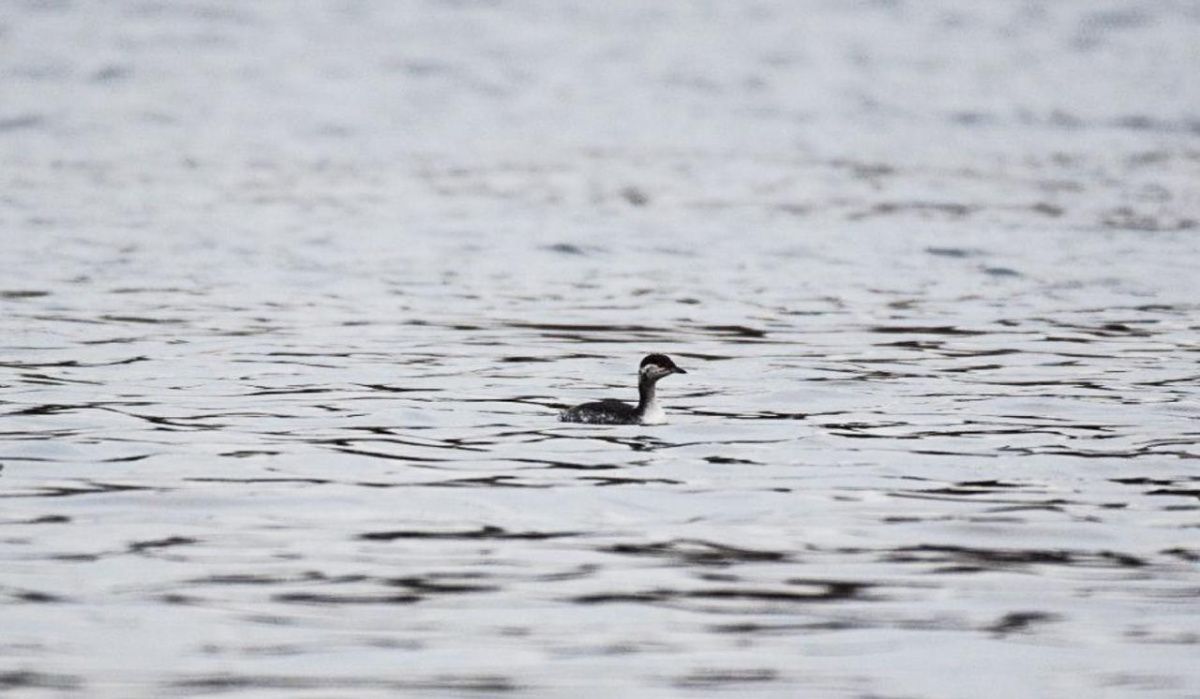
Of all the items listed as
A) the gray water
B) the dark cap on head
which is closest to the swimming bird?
the dark cap on head

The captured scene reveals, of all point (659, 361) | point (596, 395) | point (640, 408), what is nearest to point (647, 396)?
point (640, 408)

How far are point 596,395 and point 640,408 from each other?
6.70 ft

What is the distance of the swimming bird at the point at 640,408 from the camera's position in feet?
51.7

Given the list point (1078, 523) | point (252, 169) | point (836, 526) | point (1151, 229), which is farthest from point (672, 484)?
point (252, 169)

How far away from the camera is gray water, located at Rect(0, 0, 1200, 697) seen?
1026 cm

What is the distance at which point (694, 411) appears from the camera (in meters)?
16.8

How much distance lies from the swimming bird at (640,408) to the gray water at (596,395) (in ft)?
0.72

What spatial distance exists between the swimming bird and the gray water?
0.22 m

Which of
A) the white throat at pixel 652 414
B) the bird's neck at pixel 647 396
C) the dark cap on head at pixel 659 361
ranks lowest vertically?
the white throat at pixel 652 414

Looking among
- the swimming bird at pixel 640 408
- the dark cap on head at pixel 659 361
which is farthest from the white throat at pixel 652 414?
the dark cap on head at pixel 659 361

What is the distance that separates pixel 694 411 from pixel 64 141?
23.5 metres

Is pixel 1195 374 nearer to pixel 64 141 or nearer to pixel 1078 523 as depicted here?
pixel 1078 523

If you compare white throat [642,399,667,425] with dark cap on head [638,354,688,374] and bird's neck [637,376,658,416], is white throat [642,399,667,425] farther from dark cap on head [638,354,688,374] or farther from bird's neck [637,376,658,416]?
dark cap on head [638,354,688,374]

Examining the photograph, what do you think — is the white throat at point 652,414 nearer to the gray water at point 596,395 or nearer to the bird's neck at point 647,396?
the bird's neck at point 647,396
